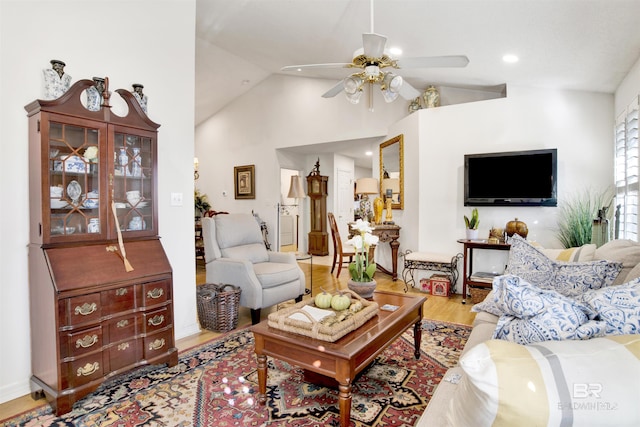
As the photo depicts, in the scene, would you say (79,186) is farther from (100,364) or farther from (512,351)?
(512,351)

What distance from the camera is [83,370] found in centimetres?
209

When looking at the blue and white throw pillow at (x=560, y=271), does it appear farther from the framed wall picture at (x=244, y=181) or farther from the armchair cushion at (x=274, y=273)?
the framed wall picture at (x=244, y=181)

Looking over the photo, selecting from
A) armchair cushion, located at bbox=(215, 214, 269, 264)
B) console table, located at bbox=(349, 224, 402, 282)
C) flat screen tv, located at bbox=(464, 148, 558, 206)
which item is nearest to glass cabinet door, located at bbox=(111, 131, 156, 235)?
armchair cushion, located at bbox=(215, 214, 269, 264)

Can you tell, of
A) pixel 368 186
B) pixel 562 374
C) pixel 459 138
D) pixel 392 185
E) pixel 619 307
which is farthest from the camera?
pixel 368 186

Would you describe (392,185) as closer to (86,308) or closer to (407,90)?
(407,90)

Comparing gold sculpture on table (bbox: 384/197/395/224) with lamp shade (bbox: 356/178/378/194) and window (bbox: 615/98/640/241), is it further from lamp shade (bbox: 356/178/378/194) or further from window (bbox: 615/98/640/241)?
window (bbox: 615/98/640/241)

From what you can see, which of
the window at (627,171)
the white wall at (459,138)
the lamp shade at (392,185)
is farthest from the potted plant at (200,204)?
the window at (627,171)

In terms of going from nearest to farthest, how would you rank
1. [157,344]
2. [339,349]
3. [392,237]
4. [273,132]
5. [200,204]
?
[339,349], [157,344], [392,237], [273,132], [200,204]

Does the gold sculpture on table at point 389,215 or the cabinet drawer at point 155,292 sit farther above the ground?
the gold sculpture on table at point 389,215

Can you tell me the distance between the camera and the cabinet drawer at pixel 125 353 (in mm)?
2230

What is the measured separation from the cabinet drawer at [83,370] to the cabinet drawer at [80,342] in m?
0.05

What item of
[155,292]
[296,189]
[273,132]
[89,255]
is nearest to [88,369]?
[155,292]

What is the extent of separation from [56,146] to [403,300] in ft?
8.02

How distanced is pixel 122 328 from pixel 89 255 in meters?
0.51
